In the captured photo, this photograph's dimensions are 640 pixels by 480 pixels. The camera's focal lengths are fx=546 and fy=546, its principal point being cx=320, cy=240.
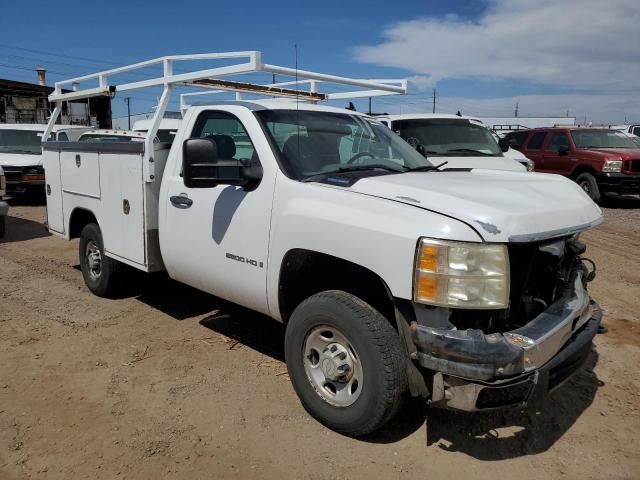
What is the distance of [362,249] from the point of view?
293 centimetres

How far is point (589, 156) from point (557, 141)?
1.24 m

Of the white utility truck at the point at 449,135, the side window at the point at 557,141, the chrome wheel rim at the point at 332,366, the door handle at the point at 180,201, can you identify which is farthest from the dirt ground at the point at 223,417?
the side window at the point at 557,141

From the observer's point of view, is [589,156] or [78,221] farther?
[589,156]

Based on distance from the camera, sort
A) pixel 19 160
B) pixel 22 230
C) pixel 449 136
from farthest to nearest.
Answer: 1. pixel 19 160
2. pixel 22 230
3. pixel 449 136

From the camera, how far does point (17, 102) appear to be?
25.8 meters

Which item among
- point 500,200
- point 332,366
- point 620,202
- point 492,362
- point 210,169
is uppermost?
point 210,169

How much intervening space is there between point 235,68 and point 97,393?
2.44 metres

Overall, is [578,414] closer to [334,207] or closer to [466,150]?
[334,207]

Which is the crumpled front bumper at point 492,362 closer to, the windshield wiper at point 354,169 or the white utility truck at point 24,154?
the windshield wiper at point 354,169

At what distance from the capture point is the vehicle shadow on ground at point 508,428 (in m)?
3.14

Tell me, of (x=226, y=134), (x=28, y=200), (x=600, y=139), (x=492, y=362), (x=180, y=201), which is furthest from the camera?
(x=28, y=200)

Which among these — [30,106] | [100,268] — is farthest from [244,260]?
[30,106]

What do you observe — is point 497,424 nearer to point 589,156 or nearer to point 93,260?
point 93,260

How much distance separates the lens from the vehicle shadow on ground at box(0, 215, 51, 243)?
Result: 9.32 meters
